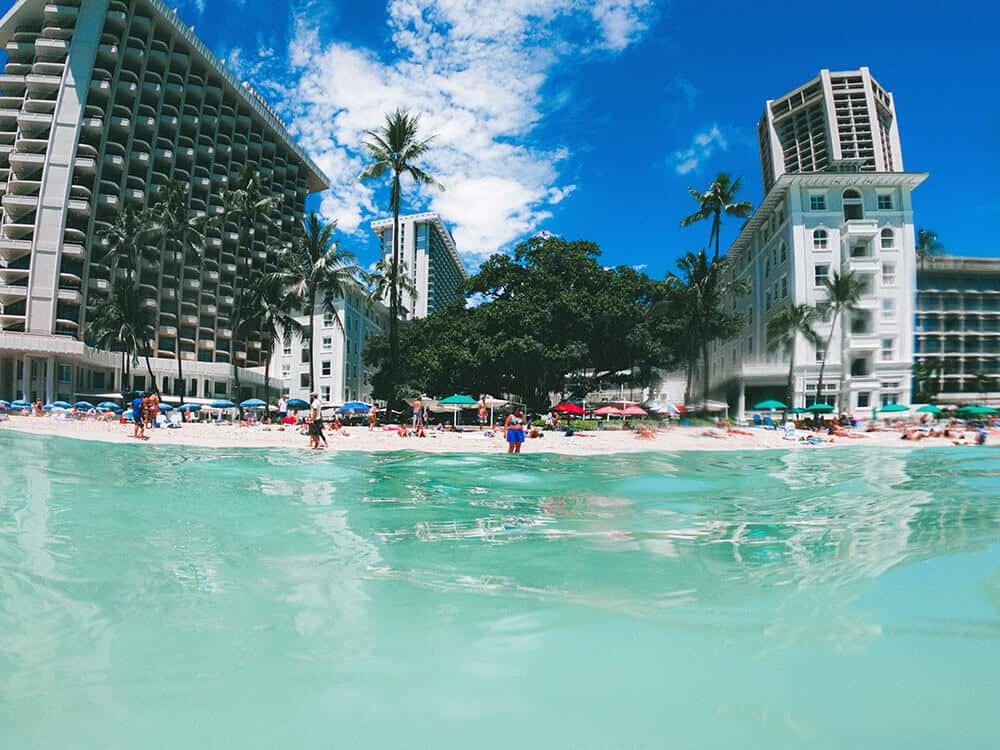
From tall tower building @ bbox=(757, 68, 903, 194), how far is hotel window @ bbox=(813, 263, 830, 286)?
5399cm

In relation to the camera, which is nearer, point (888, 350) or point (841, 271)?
point (888, 350)

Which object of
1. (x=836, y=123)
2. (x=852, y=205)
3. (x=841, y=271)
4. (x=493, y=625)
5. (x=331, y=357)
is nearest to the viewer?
(x=493, y=625)

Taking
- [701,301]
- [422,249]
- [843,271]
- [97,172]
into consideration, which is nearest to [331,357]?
[97,172]

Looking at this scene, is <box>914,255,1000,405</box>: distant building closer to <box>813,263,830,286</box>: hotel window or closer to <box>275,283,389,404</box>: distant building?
<box>813,263,830,286</box>: hotel window

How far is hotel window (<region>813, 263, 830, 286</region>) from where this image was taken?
43.6m

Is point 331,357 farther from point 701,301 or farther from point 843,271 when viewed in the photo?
point 843,271

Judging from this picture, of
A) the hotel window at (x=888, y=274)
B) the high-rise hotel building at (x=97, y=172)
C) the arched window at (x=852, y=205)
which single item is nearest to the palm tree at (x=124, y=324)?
the high-rise hotel building at (x=97, y=172)

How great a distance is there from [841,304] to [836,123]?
7227 centimetres

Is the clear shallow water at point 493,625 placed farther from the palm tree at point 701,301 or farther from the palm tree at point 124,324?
the palm tree at point 124,324

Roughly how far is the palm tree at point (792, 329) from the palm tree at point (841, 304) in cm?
105

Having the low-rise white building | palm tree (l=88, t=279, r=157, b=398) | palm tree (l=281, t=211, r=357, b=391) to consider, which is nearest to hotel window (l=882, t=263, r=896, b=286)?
the low-rise white building

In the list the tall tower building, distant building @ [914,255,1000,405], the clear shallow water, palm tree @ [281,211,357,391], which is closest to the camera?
the clear shallow water

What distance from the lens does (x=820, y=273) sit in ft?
144

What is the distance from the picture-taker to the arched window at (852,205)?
146 feet
